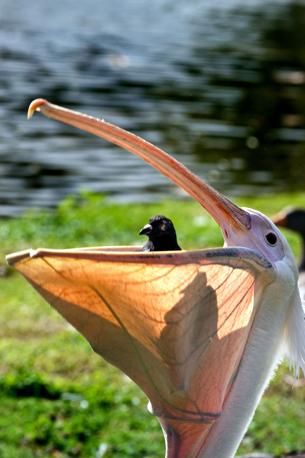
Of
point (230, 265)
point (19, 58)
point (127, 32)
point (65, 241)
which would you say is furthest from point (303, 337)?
point (127, 32)

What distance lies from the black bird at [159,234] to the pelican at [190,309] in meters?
0.09

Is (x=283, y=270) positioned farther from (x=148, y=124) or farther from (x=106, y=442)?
(x=148, y=124)

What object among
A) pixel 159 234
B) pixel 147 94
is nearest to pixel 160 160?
pixel 159 234

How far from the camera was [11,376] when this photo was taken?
20.0 ft

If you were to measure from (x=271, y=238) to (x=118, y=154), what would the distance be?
1093 cm

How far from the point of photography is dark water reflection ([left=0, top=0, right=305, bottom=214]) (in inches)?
505

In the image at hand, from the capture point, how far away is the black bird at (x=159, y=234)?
2.85m

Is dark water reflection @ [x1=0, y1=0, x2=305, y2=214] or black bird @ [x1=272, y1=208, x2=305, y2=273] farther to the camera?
dark water reflection @ [x1=0, y1=0, x2=305, y2=214]

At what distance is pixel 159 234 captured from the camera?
2.86 m

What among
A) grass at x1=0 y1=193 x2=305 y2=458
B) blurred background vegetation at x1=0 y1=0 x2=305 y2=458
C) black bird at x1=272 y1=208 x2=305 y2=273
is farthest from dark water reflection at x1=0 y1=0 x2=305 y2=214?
grass at x1=0 y1=193 x2=305 y2=458

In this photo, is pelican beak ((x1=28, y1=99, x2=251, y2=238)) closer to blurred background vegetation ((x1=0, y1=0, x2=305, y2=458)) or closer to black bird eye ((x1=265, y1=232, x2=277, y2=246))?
black bird eye ((x1=265, y1=232, x2=277, y2=246))

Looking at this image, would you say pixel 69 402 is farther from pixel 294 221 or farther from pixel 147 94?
pixel 147 94

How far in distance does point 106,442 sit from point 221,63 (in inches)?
590

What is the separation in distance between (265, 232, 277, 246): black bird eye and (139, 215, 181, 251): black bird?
0.79ft
